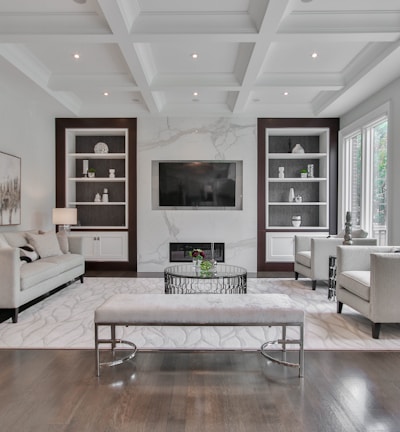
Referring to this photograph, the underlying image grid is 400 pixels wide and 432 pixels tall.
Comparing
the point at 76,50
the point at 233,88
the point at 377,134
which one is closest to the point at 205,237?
the point at 233,88

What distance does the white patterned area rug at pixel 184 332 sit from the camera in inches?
114

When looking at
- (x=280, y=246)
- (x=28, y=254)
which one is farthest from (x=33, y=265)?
(x=280, y=246)

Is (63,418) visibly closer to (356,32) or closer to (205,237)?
(356,32)

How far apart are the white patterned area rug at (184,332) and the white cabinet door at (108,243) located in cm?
232

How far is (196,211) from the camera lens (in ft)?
21.5

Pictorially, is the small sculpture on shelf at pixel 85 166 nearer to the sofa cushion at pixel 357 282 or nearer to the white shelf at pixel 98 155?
the white shelf at pixel 98 155

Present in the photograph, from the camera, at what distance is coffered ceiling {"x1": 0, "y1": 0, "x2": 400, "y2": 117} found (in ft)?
10.9

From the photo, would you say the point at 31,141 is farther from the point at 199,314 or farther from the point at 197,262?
the point at 199,314

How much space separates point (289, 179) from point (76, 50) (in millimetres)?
4072

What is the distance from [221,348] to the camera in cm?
280

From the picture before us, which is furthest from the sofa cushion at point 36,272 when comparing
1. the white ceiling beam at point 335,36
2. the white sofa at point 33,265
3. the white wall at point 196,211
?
the white ceiling beam at point 335,36

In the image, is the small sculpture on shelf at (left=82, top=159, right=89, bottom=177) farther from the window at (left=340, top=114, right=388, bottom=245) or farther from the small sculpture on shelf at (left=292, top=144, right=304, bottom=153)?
the window at (left=340, top=114, right=388, bottom=245)

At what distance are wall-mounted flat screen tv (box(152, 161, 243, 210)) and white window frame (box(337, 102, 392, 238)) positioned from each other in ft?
5.79

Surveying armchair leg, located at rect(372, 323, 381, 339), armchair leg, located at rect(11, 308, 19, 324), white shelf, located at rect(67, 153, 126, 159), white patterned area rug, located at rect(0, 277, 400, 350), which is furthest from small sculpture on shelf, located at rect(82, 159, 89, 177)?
armchair leg, located at rect(372, 323, 381, 339)
